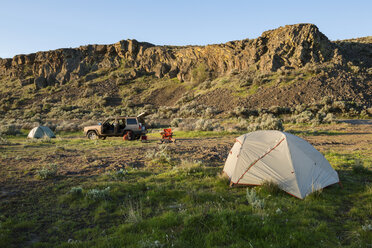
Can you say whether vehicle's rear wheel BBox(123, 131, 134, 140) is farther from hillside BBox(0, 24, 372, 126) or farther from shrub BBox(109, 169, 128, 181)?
hillside BBox(0, 24, 372, 126)

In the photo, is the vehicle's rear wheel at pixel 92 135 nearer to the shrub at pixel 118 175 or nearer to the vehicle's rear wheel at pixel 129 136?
the vehicle's rear wheel at pixel 129 136

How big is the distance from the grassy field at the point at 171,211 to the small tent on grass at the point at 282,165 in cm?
28

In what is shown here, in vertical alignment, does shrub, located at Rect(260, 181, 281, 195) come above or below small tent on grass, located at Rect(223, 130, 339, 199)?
below

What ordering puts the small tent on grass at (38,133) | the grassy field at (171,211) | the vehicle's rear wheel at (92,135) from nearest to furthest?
the grassy field at (171,211)
the vehicle's rear wheel at (92,135)
the small tent on grass at (38,133)

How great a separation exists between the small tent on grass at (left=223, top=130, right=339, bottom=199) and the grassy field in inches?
11.1

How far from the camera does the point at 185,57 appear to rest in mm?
60438

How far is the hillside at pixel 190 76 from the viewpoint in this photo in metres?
35.0

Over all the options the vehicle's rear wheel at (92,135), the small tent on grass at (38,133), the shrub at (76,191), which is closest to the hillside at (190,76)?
the small tent on grass at (38,133)

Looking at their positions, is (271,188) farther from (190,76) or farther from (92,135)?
(190,76)

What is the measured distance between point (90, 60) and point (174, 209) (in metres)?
74.5

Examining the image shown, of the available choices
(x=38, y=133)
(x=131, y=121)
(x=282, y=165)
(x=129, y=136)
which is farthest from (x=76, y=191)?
(x=38, y=133)

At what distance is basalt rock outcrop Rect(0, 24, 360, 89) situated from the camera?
40.9 meters

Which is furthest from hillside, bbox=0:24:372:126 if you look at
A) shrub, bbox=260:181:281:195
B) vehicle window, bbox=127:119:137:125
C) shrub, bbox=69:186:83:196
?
shrub, bbox=69:186:83:196

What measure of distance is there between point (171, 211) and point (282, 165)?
3.22 meters
